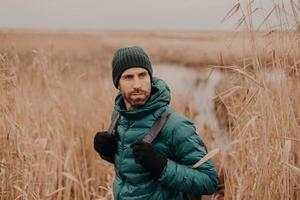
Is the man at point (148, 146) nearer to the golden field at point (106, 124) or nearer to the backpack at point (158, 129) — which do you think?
the backpack at point (158, 129)

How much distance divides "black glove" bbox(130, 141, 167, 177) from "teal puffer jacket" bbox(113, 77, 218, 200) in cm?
2

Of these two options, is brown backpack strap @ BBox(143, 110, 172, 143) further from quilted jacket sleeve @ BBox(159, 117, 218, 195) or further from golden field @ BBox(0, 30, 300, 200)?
golden field @ BBox(0, 30, 300, 200)

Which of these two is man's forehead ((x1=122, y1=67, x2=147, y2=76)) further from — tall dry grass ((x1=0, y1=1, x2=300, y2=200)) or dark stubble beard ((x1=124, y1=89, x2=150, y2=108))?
tall dry grass ((x1=0, y1=1, x2=300, y2=200))

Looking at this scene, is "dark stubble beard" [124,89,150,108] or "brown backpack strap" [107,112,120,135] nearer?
"dark stubble beard" [124,89,150,108]

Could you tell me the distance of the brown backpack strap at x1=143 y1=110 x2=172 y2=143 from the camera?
6.16ft

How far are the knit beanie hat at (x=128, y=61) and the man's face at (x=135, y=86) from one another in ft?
0.06

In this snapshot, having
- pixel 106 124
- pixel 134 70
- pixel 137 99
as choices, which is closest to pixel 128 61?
pixel 134 70

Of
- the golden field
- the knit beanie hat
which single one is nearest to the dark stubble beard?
the knit beanie hat

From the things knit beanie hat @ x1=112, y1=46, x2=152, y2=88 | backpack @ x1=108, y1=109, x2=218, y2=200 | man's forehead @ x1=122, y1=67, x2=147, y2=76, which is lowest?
backpack @ x1=108, y1=109, x2=218, y2=200

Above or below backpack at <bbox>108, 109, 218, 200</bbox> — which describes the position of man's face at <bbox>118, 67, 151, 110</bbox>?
above

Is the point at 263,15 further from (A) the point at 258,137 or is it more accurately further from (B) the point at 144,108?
(B) the point at 144,108

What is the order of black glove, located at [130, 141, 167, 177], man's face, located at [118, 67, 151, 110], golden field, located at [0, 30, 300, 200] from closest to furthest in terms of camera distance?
black glove, located at [130, 141, 167, 177] < man's face, located at [118, 67, 151, 110] < golden field, located at [0, 30, 300, 200]

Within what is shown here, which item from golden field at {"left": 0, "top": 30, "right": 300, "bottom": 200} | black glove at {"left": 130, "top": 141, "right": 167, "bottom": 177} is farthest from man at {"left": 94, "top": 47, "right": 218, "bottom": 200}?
golden field at {"left": 0, "top": 30, "right": 300, "bottom": 200}

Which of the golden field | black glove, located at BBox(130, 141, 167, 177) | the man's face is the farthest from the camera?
the golden field
